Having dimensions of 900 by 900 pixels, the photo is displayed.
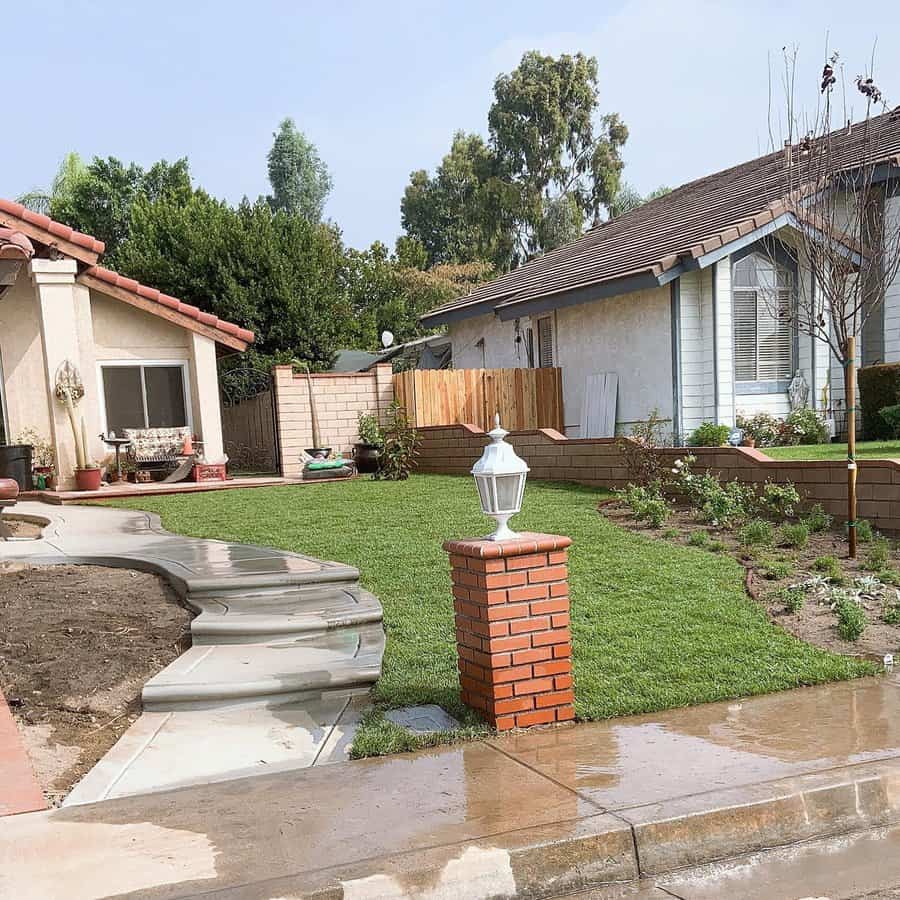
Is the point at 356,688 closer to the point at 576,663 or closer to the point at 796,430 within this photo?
the point at 576,663

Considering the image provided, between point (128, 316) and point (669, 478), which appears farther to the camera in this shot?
point (128, 316)

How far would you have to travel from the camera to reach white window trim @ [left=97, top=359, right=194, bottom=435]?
669 inches

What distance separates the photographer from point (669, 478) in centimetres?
1084

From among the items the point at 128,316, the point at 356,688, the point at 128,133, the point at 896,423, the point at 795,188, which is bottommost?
the point at 356,688

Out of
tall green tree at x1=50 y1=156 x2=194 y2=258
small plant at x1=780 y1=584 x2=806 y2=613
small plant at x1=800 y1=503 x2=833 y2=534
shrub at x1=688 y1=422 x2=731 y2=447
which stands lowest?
small plant at x1=780 y1=584 x2=806 y2=613

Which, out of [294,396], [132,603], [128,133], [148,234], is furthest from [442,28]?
[128,133]

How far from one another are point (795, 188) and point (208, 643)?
1195cm

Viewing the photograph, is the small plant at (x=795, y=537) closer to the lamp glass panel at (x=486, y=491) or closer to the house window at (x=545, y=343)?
the lamp glass panel at (x=486, y=491)

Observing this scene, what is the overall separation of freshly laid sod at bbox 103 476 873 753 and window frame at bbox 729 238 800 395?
4.91m

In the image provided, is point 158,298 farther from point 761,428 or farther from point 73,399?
point 761,428

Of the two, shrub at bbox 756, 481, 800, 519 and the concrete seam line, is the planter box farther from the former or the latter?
the concrete seam line

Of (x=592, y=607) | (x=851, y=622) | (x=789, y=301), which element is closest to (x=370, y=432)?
(x=789, y=301)

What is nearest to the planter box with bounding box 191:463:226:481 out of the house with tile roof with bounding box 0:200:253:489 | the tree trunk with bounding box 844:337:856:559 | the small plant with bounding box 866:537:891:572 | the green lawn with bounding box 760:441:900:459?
the house with tile roof with bounding box 0:200:253:489

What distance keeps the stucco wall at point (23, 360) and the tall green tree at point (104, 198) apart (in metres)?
19.8
